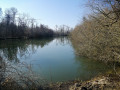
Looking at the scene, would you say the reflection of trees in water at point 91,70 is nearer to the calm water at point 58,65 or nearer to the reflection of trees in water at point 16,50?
the calm water at point 58,65

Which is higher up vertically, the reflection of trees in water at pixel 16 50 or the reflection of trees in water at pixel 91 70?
the reflection of trees in water at pixel 16 50

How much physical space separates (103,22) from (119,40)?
Result: 1.36 m

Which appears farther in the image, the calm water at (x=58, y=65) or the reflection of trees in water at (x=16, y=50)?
the reflection of trees in water at (x=16, y=50)

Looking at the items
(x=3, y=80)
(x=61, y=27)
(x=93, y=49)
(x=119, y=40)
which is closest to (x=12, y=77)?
(x=3, y=80)

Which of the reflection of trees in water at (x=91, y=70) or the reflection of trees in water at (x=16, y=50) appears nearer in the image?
the reflection of trees in water at (x=91, y=70)

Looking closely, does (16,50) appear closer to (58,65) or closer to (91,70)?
(58,65)

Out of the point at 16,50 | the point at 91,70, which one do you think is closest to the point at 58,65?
the point at 91,70

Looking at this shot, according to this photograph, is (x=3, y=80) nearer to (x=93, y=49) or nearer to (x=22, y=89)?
(x=22, y=89)

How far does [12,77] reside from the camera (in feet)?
10.6

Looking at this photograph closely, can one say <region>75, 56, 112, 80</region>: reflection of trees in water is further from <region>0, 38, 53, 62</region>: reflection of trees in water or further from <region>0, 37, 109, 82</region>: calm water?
<region>0, 38, 53, 62</region>: reflection of trees in water

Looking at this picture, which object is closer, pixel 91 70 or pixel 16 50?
pixel 91 70

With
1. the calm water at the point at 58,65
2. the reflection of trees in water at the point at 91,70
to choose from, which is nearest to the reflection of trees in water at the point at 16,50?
the calm water at the point at 58,65

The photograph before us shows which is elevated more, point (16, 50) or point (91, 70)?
point (16, 50)

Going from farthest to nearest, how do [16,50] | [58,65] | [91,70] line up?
[16,50] < [58,65] < [91,70]
